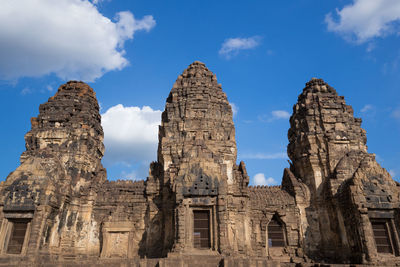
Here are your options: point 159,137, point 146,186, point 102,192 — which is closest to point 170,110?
point 159,137

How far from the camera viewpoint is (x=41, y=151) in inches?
797

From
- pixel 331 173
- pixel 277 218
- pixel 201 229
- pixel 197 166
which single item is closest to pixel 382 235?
pixel 331 173

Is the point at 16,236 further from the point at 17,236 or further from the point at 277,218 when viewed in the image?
the point at 277,218

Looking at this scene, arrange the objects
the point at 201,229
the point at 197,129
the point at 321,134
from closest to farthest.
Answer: the point at 201,229
the point at 197,129
the point at 321,134

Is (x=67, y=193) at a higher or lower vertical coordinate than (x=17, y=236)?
higher

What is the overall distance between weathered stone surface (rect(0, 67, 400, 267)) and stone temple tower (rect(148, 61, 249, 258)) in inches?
2.7

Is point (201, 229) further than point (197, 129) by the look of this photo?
No

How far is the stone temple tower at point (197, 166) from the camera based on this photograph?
16.2 m

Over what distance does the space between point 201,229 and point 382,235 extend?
33.5 feet

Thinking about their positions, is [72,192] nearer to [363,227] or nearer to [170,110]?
[170,110]

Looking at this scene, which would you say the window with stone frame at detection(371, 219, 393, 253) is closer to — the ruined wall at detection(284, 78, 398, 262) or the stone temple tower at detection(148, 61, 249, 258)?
the ruined wall at detection(284, 78, 398, 262)

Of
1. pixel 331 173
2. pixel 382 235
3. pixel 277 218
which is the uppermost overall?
pixel 331 173

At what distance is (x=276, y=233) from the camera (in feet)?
65.7

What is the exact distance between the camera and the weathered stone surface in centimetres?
1656
